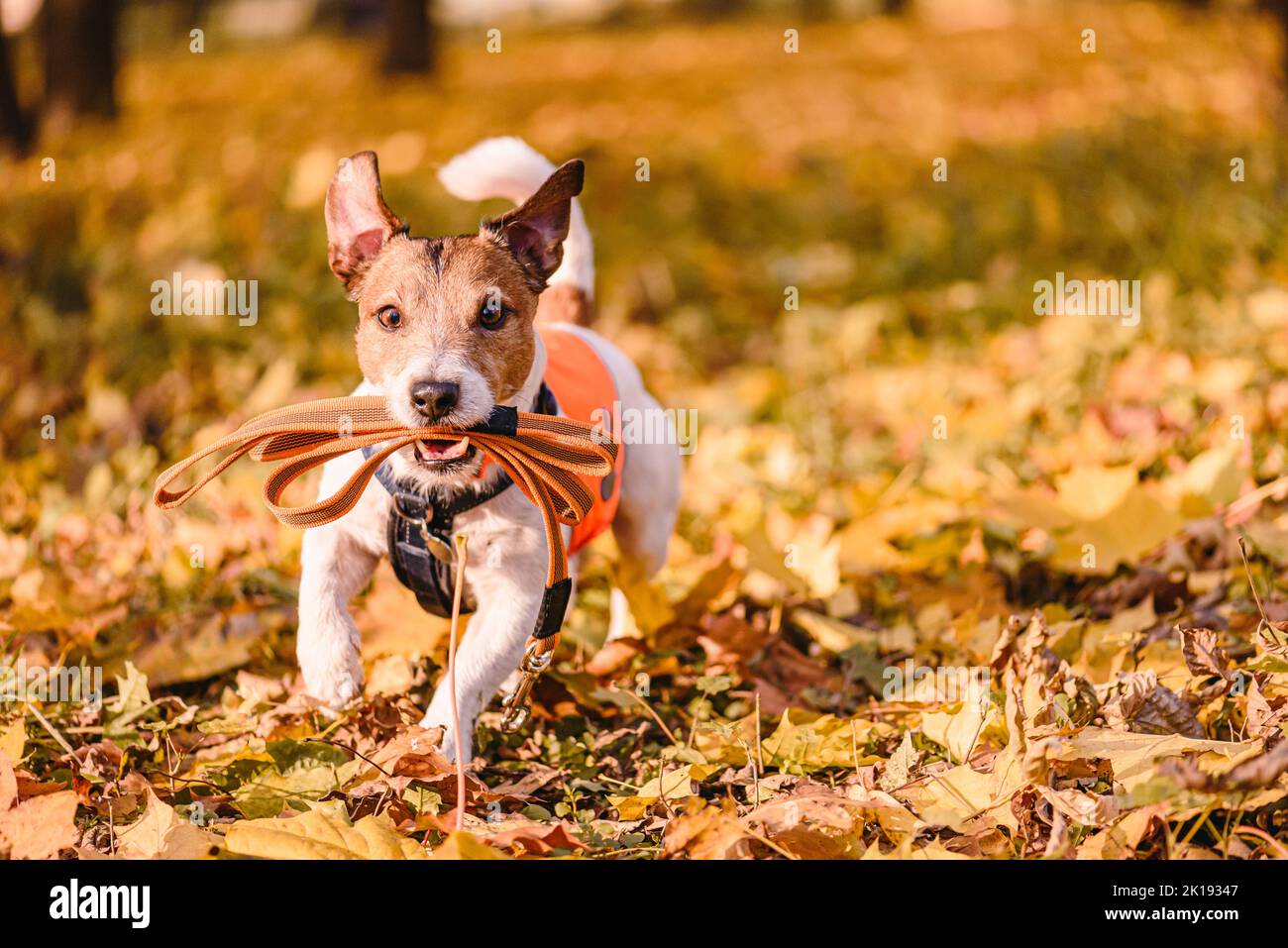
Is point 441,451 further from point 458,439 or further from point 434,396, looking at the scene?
point 434,396

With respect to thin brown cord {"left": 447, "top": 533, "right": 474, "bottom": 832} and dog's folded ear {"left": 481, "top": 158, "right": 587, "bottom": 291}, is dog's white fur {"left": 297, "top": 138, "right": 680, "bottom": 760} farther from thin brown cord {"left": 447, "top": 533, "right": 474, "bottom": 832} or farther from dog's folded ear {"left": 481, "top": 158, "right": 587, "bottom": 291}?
dog's folded ear {"left": 481, "top": 158, "right": 587, "bottom": 291}

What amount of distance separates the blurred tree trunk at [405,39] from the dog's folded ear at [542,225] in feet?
43.1

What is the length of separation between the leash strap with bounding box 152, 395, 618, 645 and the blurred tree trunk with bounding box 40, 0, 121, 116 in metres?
10.0

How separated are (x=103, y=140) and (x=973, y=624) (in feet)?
32.0

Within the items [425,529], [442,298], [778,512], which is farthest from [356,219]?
[778,512]

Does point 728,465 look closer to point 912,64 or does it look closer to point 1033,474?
point 1033,474

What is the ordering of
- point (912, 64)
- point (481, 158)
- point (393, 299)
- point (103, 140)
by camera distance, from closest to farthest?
point (393, 299) < point (481, 158) < point (103, 140) < point (912, 64)

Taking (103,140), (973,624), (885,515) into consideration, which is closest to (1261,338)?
(885,515)

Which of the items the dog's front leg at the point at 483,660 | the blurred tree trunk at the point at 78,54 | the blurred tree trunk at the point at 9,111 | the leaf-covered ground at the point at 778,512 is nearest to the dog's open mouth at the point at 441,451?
the dog's front leg at the point at 483,660

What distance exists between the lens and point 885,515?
442 cm

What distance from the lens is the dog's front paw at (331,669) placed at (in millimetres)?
3039

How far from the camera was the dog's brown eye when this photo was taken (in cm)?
295

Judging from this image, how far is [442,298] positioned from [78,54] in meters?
10.2

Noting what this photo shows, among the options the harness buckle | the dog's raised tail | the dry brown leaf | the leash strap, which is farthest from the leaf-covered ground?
the dog's raised tail
